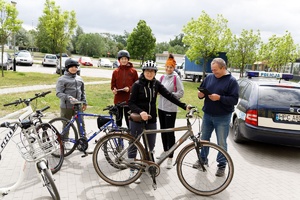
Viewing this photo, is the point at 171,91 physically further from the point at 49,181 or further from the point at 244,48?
the point at 244,48

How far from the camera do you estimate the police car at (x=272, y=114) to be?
4.85m

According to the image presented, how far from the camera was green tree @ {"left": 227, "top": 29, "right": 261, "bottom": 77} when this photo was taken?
2170 cm

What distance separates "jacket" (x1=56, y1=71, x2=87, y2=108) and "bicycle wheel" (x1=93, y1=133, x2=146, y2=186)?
1205 millimetres

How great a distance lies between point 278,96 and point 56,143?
423 cm

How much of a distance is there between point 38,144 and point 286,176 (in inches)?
156

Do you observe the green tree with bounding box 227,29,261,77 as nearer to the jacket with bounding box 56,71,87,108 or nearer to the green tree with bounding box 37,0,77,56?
the green tree with bounding box 37,0,77,56

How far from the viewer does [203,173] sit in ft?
12.4

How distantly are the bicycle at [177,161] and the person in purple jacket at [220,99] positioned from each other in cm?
11

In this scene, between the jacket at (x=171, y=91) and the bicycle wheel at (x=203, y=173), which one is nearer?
the bicycle wheel at (x=203, y=173)

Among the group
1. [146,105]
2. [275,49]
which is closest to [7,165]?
[146,105]

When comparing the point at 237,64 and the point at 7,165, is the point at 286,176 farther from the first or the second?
the point at 237,64

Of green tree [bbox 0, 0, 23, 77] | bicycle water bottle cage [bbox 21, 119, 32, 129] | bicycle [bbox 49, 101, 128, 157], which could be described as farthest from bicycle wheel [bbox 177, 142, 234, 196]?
green tree [bbox 0, 0, 23, 77]

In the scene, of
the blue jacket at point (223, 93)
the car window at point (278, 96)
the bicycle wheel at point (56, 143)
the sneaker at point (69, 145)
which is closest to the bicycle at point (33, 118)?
the bicycle wheel at point (56, 143)

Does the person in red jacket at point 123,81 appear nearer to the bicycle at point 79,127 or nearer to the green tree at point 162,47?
the bicycle at point 79,127
